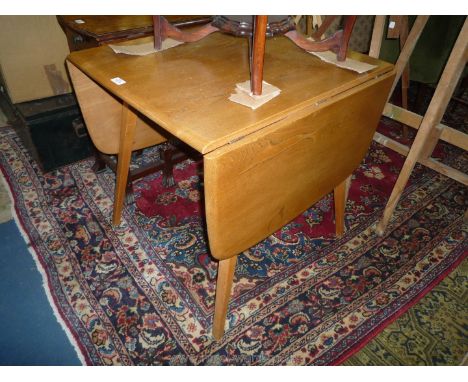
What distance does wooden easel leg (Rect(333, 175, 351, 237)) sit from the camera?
1468 millimetres

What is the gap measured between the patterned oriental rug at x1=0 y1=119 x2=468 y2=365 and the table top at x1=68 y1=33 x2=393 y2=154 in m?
0.79

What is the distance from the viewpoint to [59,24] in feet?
5.71

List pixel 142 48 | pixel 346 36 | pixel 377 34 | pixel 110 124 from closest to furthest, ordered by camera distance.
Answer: pixel 346 36, pixel 142 48, pixel 377 34, pixel 110 124

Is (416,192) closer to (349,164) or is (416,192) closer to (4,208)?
(349,164)

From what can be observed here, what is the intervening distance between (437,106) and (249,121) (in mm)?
865

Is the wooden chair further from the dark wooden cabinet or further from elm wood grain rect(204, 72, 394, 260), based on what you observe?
the dark wooden cabinet

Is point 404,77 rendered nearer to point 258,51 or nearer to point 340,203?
point 340,203

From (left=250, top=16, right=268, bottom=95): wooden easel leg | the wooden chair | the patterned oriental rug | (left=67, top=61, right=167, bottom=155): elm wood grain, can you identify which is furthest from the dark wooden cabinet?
(left=250, top=16, right=268, bottom=95): wooden easel leg

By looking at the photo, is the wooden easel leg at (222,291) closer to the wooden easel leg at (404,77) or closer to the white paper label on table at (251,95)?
the white paper label on table at (251,95)

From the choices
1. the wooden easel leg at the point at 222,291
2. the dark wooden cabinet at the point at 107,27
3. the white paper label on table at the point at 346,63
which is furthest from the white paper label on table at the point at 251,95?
the dark wooden cabinet at the point at 107,27

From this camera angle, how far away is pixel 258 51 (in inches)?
33.4

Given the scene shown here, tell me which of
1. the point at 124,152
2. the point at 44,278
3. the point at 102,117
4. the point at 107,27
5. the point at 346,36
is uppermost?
the point at 346,36

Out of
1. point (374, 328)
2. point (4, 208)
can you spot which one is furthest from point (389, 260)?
point (4, 208)

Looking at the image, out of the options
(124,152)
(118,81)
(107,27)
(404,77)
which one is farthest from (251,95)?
(404,77)
